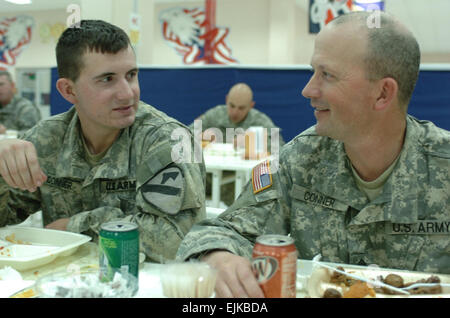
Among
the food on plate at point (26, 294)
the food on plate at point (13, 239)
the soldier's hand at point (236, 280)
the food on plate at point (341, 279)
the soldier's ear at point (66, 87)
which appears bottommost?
the food on plate at point (13, 239)

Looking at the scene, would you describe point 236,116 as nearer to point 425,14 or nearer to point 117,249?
point 117,249

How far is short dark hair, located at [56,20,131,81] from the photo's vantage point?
1.52 m

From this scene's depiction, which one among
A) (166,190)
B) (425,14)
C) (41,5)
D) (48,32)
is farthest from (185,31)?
(166,190)

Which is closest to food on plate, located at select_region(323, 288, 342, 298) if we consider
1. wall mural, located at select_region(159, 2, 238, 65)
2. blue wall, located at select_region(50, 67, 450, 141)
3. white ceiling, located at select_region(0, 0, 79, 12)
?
white ceiling, located at select_region(0, 0, 79, 12)

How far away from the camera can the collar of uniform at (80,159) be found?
1.54 metres

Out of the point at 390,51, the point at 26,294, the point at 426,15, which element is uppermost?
the point at 426,15

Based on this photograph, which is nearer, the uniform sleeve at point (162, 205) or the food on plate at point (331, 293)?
the food on plate at point (331, 293)

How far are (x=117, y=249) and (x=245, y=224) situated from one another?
1.49 ft

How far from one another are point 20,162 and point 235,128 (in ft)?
12.1

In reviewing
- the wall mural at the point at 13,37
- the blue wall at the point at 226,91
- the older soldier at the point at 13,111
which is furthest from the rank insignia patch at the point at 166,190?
the wall mural at the point at 13,37

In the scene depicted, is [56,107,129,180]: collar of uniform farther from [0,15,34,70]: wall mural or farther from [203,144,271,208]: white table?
[0,15,34,70]: wall mural

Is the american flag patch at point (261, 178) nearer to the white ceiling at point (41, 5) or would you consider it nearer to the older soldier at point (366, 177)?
the older soldier at point (366, 177)

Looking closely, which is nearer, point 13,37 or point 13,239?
point 13,239

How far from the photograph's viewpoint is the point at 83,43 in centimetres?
154
